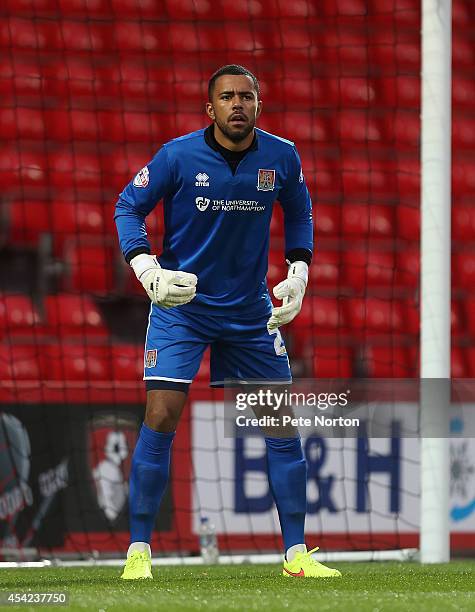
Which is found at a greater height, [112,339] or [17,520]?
[112,339]

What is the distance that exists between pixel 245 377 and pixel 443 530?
53.6 inches

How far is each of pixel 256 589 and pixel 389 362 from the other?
4216 mm

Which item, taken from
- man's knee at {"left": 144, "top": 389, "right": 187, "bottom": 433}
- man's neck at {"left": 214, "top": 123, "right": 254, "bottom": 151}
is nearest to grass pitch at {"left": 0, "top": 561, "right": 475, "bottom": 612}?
man's knee at {"left": 144, "top": 389, "right": 187, "bottom": 433}

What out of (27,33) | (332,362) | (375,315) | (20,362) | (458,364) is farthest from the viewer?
(27,33)

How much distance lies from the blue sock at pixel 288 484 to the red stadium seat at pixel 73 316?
3.69 m

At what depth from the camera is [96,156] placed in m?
8.54

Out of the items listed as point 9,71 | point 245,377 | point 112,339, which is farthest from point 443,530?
point 9,71

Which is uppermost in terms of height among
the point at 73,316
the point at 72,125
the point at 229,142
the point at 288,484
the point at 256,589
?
the point at 72,125

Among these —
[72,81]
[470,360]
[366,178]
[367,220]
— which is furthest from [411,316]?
[72,81]

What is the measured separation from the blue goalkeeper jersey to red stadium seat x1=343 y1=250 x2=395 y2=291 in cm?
406

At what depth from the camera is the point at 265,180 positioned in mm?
4137

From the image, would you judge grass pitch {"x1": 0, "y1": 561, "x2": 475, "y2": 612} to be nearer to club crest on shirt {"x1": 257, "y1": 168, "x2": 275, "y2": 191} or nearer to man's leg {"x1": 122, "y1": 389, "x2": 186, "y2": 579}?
man's leg {"x1": 122, "y1": 389, "x2": 186, "y2": 579}

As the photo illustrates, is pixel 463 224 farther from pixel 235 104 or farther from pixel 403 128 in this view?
pixel 235 104

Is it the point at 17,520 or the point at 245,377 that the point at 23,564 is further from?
the point at 245,377
